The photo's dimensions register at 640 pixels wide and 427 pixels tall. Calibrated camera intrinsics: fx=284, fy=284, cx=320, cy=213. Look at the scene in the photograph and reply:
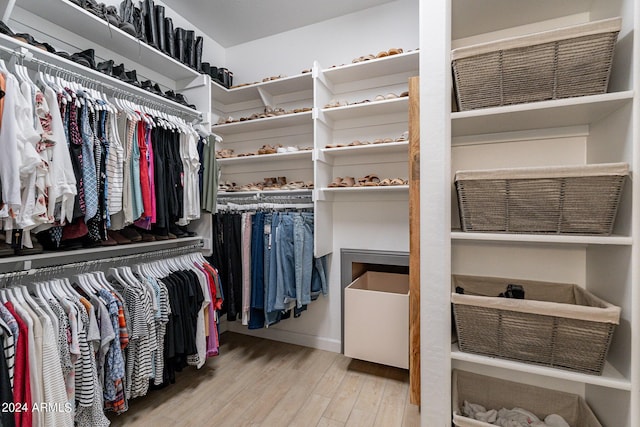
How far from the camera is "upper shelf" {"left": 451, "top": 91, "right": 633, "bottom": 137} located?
0.94 metres

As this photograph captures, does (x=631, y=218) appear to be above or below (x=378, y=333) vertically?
above

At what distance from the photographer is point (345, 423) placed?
65.6 inches

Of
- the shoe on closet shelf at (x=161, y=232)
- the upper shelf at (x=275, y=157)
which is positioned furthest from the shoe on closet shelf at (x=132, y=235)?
the upper shelf at (x=275, y=157)

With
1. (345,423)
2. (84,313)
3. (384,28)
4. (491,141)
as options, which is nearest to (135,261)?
(84,313)

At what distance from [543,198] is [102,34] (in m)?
2.58

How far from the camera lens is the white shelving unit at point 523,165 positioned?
2.99 ft

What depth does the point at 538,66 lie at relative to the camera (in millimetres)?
979

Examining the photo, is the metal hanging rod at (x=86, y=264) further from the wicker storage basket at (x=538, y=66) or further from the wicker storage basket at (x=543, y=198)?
the wicker storage basket at (x=538, y=66)

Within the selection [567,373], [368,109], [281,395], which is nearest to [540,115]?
[567,373]

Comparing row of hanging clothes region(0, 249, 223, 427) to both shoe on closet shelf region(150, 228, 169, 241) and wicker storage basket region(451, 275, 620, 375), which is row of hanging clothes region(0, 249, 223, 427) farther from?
wicker storage basket region(451, 275, 620, 375)

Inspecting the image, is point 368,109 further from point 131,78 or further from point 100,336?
Result: point 100,336

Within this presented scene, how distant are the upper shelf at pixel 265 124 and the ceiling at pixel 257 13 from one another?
930 millimetres

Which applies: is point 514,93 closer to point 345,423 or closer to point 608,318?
point 608,318

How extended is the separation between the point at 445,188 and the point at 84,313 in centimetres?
178
